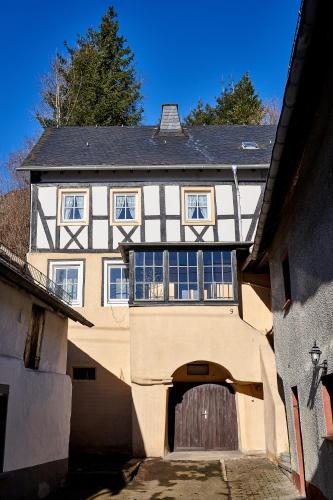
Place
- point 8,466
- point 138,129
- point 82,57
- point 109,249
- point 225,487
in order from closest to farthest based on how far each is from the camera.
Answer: point 8,466 < point 225,487 < point 109,249 < point 138,129 < point 82,57

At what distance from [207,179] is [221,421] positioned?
7.48m

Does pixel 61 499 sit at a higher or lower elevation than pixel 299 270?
lower

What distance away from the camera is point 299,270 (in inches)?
343

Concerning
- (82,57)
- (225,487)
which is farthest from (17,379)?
(82,57)

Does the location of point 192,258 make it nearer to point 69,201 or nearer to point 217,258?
point 217,258

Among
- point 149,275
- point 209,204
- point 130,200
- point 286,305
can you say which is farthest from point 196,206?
point 286,305

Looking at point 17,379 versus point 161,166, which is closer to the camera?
point 17,379

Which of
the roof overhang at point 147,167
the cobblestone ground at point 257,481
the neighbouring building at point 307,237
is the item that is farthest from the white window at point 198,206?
the cobblestone ground at point 257,481

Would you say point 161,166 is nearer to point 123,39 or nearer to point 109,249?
point 109,249

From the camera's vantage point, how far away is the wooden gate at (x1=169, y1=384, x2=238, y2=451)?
16.0 m

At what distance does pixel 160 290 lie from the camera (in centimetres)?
1571

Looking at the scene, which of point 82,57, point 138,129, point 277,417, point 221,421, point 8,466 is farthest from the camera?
point 82,57

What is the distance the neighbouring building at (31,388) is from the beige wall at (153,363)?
344 centimetres

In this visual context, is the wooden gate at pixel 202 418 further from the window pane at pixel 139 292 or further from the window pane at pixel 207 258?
the window pane at pixel 207 258
